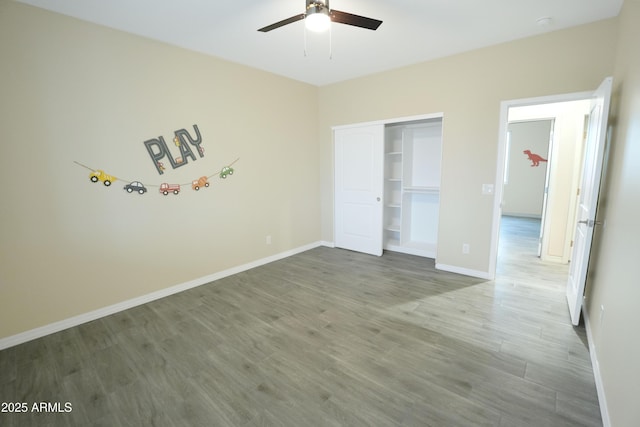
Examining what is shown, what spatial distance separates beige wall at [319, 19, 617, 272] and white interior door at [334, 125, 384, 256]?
14.8 inches

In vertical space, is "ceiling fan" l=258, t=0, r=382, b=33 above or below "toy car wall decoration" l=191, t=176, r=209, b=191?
above

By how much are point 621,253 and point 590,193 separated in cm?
92

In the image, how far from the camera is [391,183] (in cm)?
506

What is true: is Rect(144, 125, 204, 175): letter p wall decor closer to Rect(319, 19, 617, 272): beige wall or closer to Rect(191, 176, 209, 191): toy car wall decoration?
Rect(191, 176, 209, 191): toy car wall decoration

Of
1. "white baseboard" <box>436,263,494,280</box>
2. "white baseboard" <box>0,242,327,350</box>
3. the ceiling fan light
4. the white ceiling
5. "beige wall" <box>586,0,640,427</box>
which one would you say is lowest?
"white baseboard" <box>0,242,327,350</box>

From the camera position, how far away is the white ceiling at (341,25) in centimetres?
244

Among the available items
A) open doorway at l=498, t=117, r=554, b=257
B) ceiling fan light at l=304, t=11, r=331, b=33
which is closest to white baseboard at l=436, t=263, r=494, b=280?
ceiling fan light at l=304, t=11, r=331, b=33

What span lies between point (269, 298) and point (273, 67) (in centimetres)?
310

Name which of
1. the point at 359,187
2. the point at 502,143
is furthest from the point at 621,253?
the point at 359,187

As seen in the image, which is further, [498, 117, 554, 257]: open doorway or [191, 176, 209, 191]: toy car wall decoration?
[498, 117, 554, 257]: open doorway

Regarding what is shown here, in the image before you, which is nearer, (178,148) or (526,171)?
(178,148)

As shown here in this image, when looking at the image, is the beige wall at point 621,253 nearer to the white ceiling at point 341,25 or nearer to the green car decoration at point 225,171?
the white ceiling at point 341,25

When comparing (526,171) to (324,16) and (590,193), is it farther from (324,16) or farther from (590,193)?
(324,16)

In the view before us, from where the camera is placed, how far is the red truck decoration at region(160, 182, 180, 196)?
3262 millimetres
